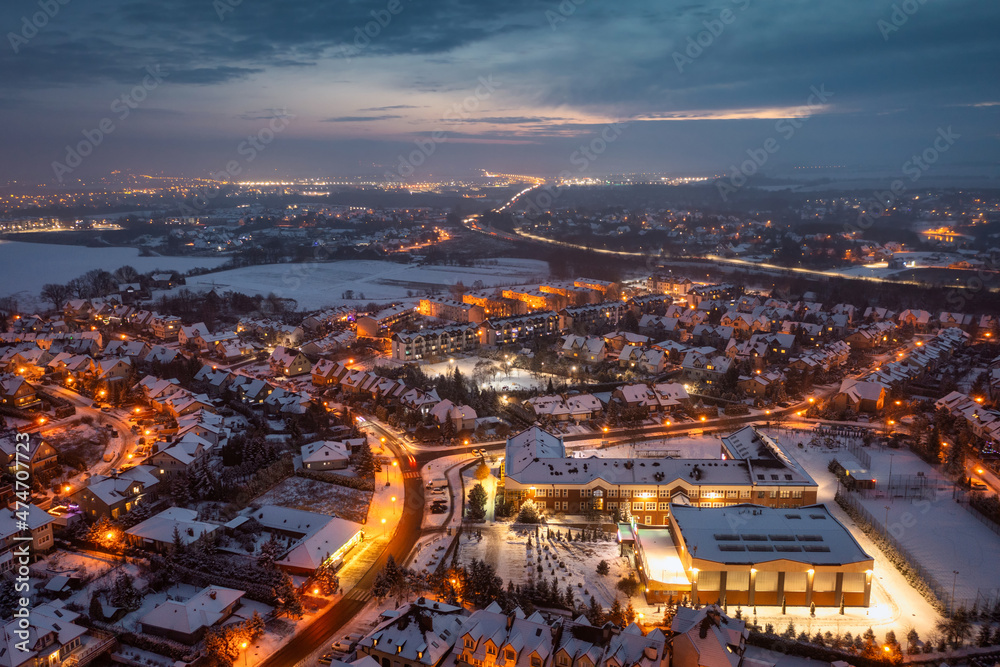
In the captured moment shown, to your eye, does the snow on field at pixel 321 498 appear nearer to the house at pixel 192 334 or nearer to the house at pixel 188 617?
the house at pixel 188 617

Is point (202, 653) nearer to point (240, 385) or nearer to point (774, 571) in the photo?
point (774, 571)

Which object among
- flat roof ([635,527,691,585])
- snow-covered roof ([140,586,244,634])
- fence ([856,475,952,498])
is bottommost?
fence ([856,475,952,498])

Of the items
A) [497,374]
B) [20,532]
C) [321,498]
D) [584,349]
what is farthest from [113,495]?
[584,349]

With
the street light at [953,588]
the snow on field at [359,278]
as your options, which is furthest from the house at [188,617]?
the snow on field at [359,278]

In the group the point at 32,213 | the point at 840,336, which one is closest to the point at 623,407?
the point at 840,336

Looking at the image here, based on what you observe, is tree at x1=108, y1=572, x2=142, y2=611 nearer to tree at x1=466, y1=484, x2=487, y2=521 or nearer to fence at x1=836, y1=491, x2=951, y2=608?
tree at x1=466, y1=484, x2=487, y2=521

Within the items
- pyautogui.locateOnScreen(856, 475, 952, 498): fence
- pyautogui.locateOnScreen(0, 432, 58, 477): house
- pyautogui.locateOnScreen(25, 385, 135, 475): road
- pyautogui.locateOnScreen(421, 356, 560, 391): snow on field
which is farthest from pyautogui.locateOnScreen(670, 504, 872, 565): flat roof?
pyautogui.locateOnScreen(0, 432, 58, 477): house
